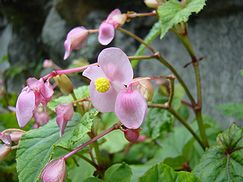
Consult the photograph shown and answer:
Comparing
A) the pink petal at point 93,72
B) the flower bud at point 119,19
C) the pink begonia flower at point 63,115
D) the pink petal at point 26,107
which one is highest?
the flower bud at point 119,19

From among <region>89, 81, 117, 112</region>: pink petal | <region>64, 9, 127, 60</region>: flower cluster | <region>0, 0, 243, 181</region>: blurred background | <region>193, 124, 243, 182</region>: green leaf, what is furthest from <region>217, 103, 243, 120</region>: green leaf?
<region>89, 81, 117, 112</region>: pink petal

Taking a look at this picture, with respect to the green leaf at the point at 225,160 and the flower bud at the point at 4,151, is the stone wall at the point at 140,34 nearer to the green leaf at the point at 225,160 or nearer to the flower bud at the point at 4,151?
the green leaf at the point at 225,160

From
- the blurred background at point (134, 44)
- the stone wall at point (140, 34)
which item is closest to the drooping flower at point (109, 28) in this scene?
the blurred background at point (134, 44)

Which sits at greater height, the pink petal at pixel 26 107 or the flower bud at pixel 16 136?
the pink petal at pixel 26 107

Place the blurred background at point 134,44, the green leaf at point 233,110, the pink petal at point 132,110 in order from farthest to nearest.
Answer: the blurred background at point 134,44
the green leaf at point 233,110
the pink petal at point 132,110

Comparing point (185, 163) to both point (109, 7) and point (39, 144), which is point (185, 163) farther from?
point (109, 7)

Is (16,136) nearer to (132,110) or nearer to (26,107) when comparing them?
(26,107)

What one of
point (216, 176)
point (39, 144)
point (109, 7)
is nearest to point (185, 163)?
point (216, 176)
